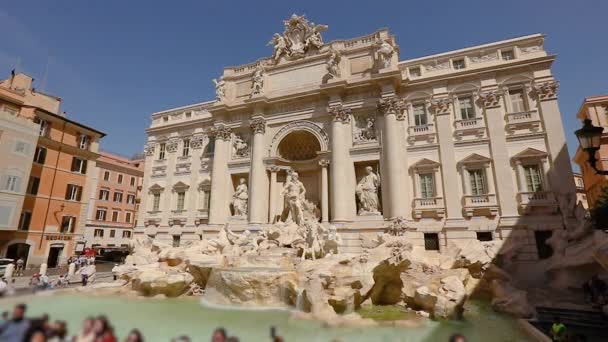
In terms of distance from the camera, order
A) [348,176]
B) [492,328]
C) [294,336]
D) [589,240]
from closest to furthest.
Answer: [294,336], [492,328], [589,240], [348,176]

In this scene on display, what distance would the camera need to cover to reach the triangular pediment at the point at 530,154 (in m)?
14.5

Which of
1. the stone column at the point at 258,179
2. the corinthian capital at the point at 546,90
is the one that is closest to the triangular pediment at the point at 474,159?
the corinthian capital at the point at 546,90

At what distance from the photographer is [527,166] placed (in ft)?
48.9

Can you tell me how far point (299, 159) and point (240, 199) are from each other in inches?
197

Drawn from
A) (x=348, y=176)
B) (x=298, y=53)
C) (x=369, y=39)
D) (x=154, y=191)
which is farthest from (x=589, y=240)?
(x=154, y=191)

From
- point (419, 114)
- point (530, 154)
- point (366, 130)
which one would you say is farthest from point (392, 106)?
point (530, 154)

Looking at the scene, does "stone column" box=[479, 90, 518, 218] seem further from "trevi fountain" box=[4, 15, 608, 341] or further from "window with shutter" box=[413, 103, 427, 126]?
"window with shutter" box=[413, 103, 427, 126]

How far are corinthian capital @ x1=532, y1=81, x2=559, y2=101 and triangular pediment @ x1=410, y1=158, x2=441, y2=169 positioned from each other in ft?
20.1

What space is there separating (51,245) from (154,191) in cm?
787

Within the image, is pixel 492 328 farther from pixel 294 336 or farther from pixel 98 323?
pixel 98 323

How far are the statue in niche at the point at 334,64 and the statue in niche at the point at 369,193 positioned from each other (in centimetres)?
653

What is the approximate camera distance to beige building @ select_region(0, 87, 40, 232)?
62.1 feet

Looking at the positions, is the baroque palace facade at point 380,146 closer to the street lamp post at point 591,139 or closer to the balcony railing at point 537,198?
the balcony railing at point 537,198

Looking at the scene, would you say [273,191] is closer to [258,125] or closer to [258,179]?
[258,179]
